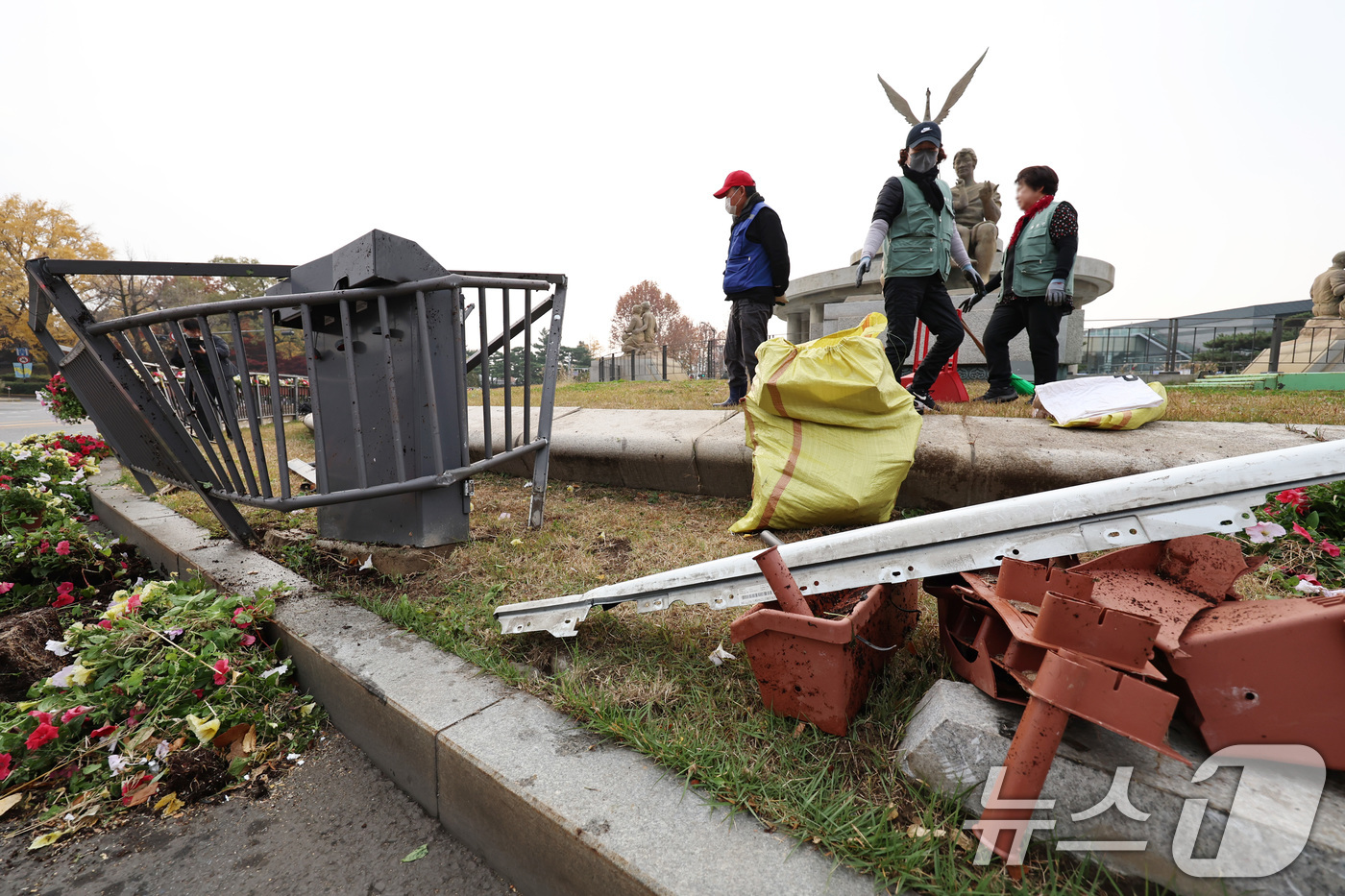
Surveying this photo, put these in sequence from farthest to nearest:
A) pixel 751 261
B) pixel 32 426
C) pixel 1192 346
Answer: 1. pixel 1192 346
2. pixel 32 426
3. pixel 751 261

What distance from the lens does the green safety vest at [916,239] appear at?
3.93 m

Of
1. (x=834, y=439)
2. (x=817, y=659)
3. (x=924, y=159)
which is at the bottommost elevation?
(x=817, y=659)

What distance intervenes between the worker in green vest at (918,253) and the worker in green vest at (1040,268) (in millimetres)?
579

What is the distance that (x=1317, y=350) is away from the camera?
1352 centimetres

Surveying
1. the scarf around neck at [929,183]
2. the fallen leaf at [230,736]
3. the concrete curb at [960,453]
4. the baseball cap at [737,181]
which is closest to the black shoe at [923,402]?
the concrete curb at [960,453]

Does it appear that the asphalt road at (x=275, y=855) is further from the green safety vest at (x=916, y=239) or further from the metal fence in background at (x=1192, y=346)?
the metal fence in background at (x=1192, y=346)

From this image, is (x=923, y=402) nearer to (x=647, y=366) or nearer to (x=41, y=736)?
(x=41, y=736)

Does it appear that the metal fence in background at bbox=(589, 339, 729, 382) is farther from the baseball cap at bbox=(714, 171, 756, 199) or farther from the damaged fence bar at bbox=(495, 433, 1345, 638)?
the damaged fence bar at bbox=(495, 433, 1345, 638)

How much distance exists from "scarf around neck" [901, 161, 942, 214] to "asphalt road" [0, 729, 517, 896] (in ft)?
14.7

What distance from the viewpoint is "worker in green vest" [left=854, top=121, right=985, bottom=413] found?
3953 millimetres

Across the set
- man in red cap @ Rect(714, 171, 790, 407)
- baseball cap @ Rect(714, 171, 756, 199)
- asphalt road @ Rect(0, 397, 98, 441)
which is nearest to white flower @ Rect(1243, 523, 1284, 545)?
man in red cap @ Rect(714, 171, 790, 407)

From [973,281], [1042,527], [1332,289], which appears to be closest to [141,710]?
[1042,527]

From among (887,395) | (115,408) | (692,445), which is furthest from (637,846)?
(115,408)

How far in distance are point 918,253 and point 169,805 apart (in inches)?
179
